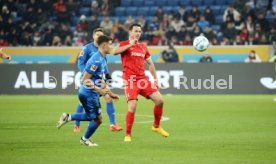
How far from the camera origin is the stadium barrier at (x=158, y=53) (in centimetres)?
3141

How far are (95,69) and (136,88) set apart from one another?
155cm

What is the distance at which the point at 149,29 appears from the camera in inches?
1309

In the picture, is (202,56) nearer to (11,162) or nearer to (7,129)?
(7,129)

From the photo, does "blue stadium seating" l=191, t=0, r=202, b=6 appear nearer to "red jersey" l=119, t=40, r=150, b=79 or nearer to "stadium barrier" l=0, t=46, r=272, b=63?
"stadium barrier" l=0, t=46, r=272, b=63

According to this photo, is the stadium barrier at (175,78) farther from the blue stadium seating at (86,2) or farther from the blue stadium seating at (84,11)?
the blue stadium seating at (86,2)

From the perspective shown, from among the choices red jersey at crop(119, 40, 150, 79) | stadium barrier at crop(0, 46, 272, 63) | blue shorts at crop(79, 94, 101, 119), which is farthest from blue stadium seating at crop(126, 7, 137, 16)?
blue shorts at crop(79, 94, 101, 119)

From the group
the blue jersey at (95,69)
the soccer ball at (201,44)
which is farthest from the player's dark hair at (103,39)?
the soccer ball at (201,44)

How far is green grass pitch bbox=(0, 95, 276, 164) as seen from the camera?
10.3 meters

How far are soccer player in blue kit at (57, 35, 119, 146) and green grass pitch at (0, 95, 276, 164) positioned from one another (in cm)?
38

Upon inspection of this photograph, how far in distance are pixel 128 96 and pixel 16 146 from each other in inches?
92.8

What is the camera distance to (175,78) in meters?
29.0

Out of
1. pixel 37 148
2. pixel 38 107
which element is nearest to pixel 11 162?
pixel 37 148

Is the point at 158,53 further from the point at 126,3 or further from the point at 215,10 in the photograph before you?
the point at 126,3

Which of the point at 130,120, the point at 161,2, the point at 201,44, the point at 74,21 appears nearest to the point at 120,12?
the point at 161,2
